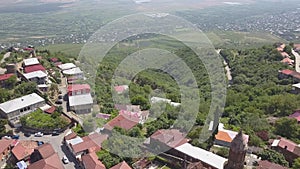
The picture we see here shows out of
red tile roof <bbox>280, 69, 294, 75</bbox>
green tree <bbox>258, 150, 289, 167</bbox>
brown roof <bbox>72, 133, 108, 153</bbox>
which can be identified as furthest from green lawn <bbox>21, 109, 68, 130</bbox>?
red tile roof <bbox>280, 69, 294, 75</bbox>

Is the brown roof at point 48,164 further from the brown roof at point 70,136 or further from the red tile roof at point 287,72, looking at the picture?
the red tile roof at point 287,72

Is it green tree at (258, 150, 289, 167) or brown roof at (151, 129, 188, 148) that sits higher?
brown roof at (151, 129, 188, 148)

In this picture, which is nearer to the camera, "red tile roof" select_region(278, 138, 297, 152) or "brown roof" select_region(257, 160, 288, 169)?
"brown roof" select_region(257, 160, 288, 169)

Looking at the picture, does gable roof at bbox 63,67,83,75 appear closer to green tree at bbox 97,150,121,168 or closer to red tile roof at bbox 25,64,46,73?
red tile roof at bbox 25,64,46,73

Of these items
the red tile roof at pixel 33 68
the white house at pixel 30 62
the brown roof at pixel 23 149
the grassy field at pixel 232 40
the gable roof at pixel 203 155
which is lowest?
the grassy field at pixel 232 40

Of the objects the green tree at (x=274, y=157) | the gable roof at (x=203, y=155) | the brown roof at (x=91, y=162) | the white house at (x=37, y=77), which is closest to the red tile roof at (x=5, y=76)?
the white house at (x=37, y=77)

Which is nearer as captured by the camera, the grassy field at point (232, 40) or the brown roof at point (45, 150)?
the brown roof at point (45, 150)
